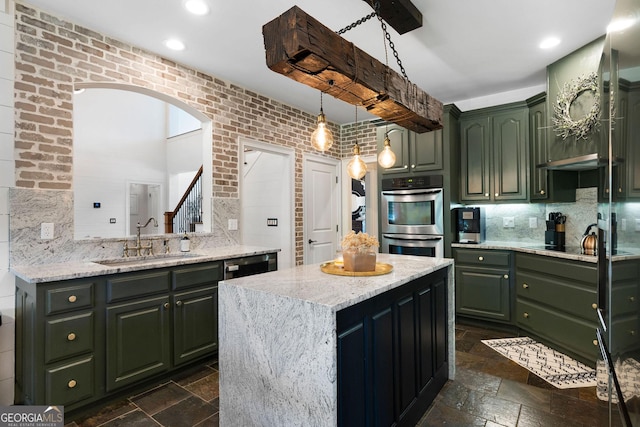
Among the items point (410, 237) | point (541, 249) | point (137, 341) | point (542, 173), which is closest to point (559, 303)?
point (541, 249)

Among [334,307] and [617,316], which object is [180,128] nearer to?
[334,307]

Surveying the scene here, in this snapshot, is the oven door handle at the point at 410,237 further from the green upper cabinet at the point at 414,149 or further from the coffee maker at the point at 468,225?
the green upper cabinet at the point at 414,149

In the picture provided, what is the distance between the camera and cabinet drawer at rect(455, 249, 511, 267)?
3545mm

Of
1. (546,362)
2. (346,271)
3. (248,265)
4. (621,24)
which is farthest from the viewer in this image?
(248,265)

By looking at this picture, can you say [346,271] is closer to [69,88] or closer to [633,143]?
[633,143]

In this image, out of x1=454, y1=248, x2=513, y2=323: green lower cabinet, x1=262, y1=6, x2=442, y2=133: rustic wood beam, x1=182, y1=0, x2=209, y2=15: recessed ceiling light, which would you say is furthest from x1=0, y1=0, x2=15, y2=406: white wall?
x1=454, y1=248, x2=513, y2=323: green lower cabinet

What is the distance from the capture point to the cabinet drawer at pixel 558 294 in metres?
2.75

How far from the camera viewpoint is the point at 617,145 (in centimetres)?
94

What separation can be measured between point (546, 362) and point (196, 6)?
13.1 ft

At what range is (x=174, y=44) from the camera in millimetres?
2908

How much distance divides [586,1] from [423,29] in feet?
3.58

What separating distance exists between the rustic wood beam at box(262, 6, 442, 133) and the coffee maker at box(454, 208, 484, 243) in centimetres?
207

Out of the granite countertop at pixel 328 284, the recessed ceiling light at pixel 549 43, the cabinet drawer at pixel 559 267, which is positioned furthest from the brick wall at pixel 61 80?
the cabinet drawer at pixel 559 267

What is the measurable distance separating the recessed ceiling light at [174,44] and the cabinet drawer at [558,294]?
3.95 meters
